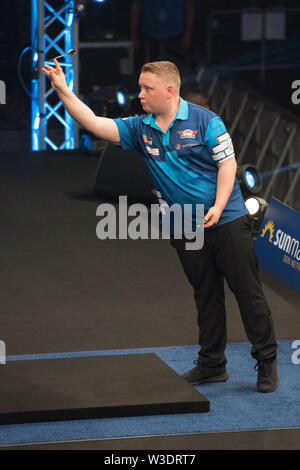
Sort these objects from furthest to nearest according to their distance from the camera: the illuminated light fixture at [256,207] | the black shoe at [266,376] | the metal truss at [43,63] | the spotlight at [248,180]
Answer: the metal truss at [43,63] < the spotlight at [248,180] < the illuminated light fixture at [256,207] < the black shoe at [266,376]

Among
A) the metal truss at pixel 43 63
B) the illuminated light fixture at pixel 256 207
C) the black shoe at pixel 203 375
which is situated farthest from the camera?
the metal truss at pixel 43 63

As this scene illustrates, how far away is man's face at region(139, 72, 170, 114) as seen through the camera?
14.6 ft

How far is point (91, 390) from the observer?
15.0 feet

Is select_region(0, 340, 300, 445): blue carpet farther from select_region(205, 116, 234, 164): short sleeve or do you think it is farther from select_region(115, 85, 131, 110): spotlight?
select_region(115, 85, 131, 110): spotlight

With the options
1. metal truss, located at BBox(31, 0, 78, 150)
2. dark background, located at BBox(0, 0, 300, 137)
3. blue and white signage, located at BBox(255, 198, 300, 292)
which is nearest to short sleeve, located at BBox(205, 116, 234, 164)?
blue and white signage, located at BBox(255, 198, 300, 292)

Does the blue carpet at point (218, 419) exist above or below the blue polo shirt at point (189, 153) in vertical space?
below

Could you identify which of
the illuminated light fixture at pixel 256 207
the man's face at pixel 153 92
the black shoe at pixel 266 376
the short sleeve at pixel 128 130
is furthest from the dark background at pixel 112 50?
the black shoe at pixel 266 376

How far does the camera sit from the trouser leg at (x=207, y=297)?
4688 millimetres

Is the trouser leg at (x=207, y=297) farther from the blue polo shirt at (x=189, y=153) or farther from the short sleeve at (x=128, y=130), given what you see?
the short sleeve at (x=128, y=130)

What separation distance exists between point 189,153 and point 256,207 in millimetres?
3599

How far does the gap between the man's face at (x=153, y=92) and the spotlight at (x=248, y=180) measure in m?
3.69

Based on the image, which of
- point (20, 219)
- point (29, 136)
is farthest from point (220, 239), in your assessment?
point (29, 136)

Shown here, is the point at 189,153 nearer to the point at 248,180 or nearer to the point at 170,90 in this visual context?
the point at 170,90

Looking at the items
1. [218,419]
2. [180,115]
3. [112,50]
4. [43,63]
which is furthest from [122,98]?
[218,419]
